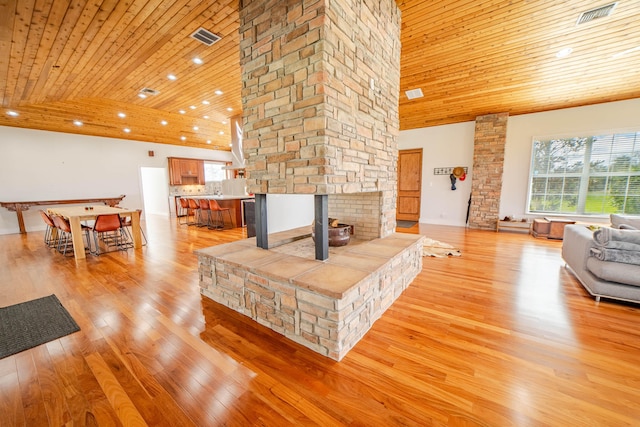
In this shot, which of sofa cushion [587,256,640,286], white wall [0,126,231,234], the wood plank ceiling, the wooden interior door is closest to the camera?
sofa cushion [587,256,640,286]

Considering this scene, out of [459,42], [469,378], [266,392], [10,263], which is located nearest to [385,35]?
[459,42]

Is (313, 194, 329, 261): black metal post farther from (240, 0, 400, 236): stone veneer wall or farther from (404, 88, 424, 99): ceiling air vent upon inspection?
(404, 88, 424, 99): ceiling air vent

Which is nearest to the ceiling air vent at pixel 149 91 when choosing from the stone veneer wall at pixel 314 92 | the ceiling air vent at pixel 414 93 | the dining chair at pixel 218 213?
the dining chair at pixel 218 213

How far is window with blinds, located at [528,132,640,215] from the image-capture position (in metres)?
5.09

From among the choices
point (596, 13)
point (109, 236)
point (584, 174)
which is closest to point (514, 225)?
point (584, 174)

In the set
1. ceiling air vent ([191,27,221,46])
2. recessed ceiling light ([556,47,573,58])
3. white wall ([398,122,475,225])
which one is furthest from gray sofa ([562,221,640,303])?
ceiling air vent ([191,27,221,46])

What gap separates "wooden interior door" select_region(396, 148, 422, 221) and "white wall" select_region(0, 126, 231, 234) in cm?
858

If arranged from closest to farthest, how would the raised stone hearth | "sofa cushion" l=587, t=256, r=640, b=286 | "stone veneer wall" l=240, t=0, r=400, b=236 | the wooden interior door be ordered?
the raised stone hearth
"stone veneer wall" l=240, t=0, r=400, b=236
"sofa cushion" l=587, t=256, r=640, b=286
the wooden interior door

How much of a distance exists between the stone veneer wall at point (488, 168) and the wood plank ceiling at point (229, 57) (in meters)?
0.47

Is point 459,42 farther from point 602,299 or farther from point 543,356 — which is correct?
point 543,356

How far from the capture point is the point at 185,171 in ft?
31.4

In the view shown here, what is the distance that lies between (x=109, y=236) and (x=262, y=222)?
16.9 ft

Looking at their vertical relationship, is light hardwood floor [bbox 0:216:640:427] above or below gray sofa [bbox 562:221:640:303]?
below

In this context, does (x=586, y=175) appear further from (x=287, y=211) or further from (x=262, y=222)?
(x=262, y=222)
